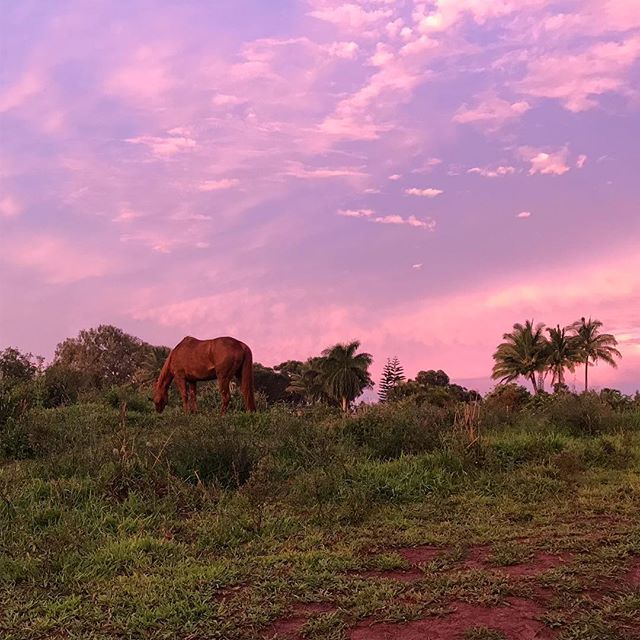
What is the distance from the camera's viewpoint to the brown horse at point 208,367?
1464 cm

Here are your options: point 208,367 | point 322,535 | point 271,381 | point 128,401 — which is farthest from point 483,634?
point 271,381

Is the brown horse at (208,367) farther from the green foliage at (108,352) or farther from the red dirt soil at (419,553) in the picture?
the green foliage at (108,352)

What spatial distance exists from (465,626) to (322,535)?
2147 mm

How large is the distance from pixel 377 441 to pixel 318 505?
10.6ft

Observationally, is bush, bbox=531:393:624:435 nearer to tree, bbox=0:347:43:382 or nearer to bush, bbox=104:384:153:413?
bush, bbox=104:384:153:413

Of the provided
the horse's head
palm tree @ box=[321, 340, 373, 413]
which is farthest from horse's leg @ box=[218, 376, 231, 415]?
palm tree @ box=[321, 340, 373, 413]

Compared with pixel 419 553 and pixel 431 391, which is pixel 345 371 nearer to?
pixel 431 391

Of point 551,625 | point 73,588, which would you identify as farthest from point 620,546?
point 73,588

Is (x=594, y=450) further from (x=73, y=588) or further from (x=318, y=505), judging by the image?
(x=73, y=588)

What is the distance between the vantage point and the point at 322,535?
5785 mm

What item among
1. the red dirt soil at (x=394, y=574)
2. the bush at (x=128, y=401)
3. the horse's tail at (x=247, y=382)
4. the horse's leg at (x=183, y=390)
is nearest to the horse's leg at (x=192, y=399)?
the horse's leg at (x=183, y=390)

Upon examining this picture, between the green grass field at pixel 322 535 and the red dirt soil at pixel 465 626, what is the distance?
13 mm

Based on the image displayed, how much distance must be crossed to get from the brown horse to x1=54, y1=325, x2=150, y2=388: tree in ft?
101

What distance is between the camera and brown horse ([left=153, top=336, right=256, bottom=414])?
48.0 feet
